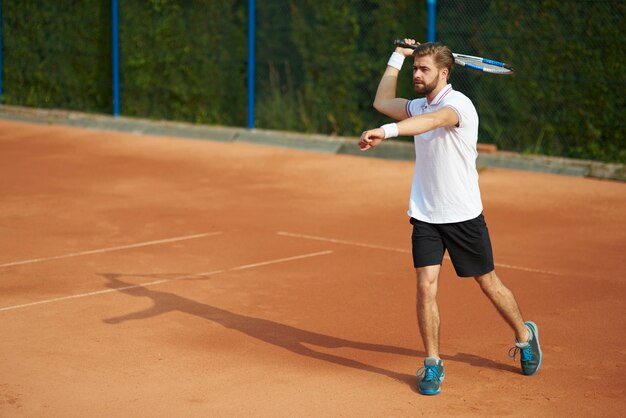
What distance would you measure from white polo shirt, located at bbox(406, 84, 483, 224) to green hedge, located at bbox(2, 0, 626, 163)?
Answer: 377 inches

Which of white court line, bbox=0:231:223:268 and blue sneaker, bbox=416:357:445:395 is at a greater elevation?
blue sneaker, bbox=416:357:445:395

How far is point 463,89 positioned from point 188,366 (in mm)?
10954

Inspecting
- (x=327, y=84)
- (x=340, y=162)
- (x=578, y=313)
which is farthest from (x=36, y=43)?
(x=578, y=313)

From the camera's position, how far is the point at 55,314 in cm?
878

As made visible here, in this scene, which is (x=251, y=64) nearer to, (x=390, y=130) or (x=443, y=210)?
(x=443, y=210)

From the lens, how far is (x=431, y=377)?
693 centimetres

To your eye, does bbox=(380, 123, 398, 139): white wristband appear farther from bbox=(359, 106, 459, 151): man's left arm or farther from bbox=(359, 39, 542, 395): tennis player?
bbox=(359, 39, 542, 395): tennis player

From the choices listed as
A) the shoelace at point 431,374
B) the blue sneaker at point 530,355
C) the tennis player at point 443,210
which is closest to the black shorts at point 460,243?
the tennis player at point 443,210

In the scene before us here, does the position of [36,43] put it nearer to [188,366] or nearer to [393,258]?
[393,258]

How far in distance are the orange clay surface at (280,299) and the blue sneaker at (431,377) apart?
2.6 inches

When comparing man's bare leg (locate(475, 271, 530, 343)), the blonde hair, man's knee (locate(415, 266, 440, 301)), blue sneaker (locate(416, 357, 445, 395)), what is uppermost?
the blonde hair

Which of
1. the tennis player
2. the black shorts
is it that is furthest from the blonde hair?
the black shorts

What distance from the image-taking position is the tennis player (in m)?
7.03

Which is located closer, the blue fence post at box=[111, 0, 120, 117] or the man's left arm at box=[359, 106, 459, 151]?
the man's left arm at box=[359, 106, 459, 151]
